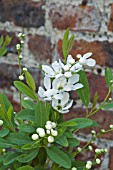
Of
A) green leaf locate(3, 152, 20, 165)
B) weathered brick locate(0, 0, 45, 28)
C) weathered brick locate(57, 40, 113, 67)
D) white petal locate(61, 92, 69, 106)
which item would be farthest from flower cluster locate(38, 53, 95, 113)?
weathered brick locate(0, 0, 45, 28)

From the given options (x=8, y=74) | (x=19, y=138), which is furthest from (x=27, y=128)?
(x=8, y=74)

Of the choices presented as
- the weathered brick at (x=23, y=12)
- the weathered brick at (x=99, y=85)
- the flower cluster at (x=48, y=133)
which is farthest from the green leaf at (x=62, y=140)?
the weathered brick at (x=23, y=12)

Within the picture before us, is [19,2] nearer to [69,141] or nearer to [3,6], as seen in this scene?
[3,6]

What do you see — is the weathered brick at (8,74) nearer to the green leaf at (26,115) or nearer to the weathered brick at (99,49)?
the weathered brick at (99,49)

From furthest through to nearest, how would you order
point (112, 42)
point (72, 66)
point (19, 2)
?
point (19, 2) < point (112, 42) < point (72, 66)

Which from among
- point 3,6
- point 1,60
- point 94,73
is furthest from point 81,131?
point 3,6
